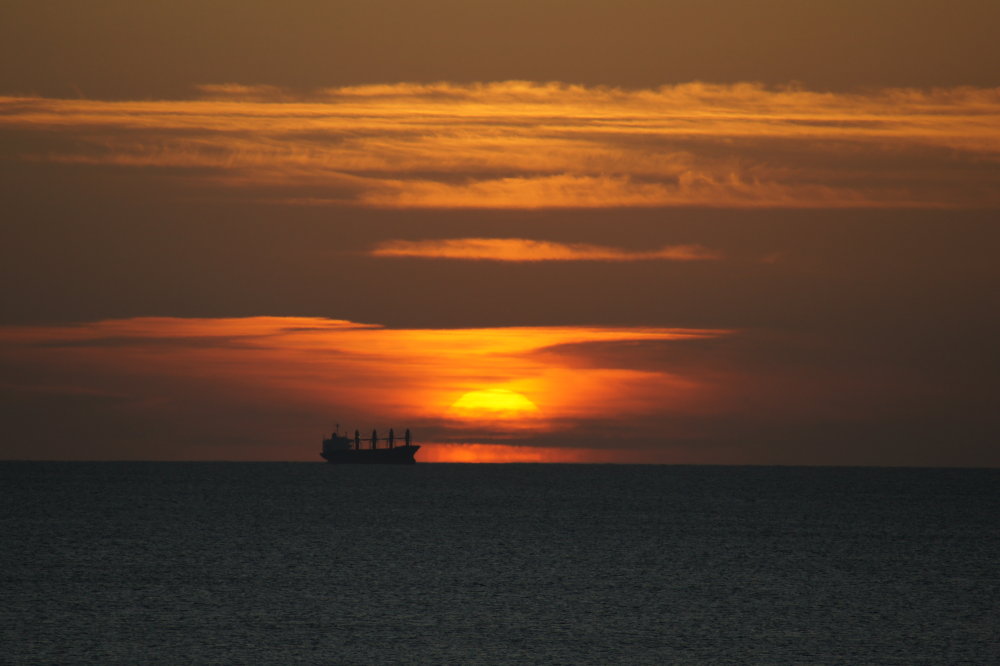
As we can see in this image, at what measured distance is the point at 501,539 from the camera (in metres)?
111

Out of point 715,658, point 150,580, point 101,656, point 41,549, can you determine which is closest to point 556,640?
point 715,658

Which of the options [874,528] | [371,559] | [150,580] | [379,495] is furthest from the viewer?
[379,495]

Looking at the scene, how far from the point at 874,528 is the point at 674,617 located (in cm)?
7911

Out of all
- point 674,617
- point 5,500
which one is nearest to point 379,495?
point 5,500

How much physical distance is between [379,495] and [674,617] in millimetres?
141035

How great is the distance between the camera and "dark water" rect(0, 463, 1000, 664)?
169 feet

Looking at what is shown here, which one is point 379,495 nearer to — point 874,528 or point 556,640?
point 874,528

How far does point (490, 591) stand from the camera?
232 ft

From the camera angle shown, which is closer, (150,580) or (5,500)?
(150,580)

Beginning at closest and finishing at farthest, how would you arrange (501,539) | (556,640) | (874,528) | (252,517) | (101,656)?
1. (101,656)
2. (556,640)
3. (501,539)
4. (874,528)
5. (252,517)

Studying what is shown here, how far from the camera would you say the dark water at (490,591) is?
51.5 metres

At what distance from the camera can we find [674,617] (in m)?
61.5

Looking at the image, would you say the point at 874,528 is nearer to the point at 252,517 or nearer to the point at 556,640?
the point at 252,517

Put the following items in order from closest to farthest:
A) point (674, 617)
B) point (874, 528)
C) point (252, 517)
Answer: point (674, 617) < point (874, 528) < point (252, 517)
